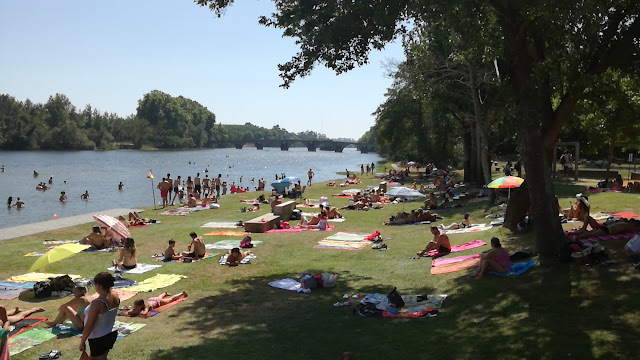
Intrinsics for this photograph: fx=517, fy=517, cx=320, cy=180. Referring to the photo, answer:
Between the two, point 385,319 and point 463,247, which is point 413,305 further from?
point 463,247

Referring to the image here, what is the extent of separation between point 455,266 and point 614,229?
4176 millimetres

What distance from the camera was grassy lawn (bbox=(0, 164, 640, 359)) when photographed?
7.77 metres

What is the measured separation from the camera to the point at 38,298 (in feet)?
39.3

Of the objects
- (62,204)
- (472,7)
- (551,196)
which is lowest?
(62,204)

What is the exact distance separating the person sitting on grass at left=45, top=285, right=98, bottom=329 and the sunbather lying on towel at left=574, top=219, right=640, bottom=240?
11370mm

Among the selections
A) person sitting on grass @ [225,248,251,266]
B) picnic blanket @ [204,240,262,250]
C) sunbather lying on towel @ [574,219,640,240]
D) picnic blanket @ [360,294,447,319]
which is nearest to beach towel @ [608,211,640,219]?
sunbather lying on towel @ [574,219,640,240]

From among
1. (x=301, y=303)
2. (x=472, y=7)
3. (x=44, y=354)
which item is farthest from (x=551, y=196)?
(x=44, y=354)

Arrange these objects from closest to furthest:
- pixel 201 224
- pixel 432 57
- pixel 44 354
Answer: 1. pixel 44 354
2. pixel 201 224
3. pixel 432 57

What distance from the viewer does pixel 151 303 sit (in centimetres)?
1115

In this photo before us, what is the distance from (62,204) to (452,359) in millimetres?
42116

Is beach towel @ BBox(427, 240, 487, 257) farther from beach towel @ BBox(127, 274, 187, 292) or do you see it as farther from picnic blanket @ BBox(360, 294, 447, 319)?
beach towel @ BBox(127, 274, 187, 292)

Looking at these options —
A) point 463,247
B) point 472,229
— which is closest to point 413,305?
point 463,247

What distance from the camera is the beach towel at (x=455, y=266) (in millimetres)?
12828

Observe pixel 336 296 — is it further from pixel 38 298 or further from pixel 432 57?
pixel 432 57
